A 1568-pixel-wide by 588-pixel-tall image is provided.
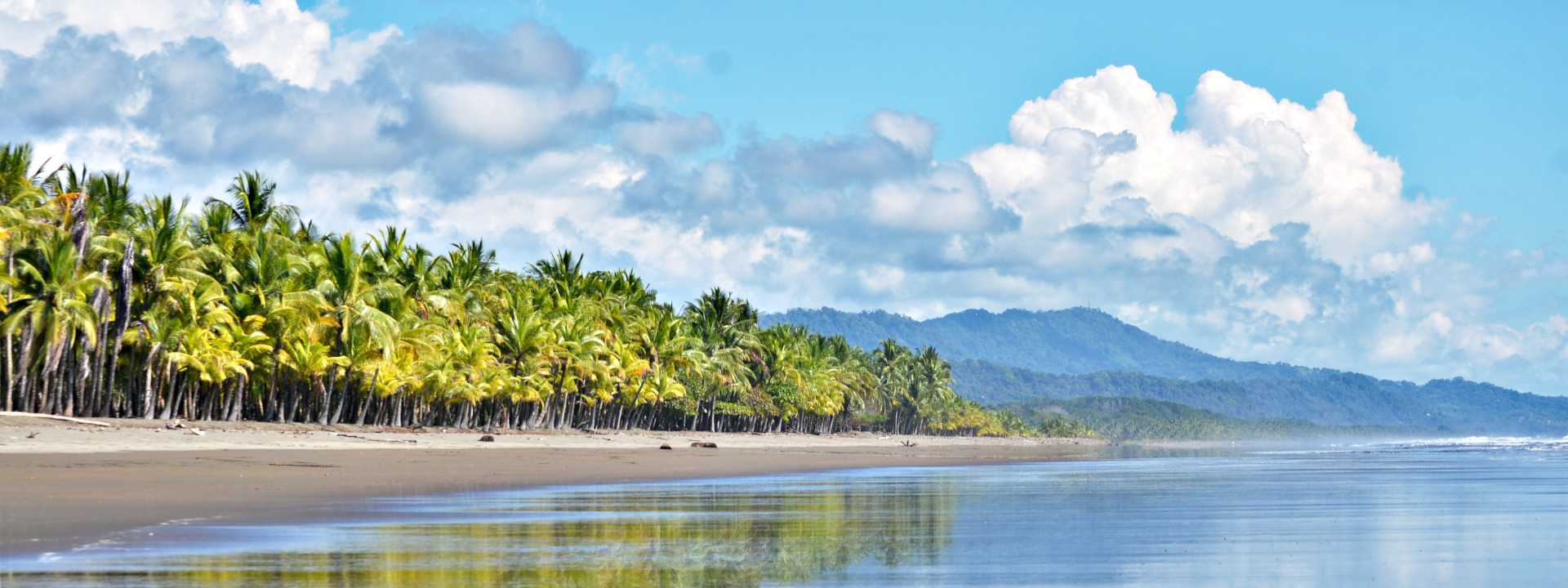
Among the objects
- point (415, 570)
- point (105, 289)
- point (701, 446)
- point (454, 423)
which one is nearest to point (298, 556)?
point (415, 570)

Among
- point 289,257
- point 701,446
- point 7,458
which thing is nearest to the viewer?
point 7,458

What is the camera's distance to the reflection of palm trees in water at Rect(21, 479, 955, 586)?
39.8 feet

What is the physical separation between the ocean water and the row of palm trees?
77.6 ft

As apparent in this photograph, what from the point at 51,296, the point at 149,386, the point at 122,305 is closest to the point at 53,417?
the point at 51,296

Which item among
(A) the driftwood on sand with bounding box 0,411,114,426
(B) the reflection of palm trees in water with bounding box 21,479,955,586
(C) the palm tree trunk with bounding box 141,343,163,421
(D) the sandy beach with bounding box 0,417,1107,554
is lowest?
(B) the reflection of palm trees in water with bounding box 21,479,955,586

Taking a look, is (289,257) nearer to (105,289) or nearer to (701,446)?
(105,289)

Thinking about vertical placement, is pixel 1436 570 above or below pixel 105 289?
below

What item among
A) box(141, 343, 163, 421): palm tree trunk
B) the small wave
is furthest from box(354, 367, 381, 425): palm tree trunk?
the small wave

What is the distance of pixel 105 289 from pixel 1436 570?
1600 inches

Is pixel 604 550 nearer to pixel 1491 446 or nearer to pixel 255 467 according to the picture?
pixel 255 467

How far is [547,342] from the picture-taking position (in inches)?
2655

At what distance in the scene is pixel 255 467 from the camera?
3014 centimetres

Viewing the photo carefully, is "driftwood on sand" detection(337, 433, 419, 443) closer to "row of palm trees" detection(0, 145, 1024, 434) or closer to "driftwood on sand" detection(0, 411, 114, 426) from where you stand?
"row of palm trees" detection(0, 145, 1024, 434)

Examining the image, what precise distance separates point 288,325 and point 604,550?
40341 millimetres
